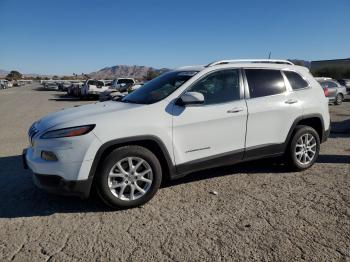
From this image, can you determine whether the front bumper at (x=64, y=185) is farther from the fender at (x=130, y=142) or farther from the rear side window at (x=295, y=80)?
the rear side window at (x=295, y=80)

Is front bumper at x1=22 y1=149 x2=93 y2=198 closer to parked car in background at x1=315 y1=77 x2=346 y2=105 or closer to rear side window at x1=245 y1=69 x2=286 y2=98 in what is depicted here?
rear side window at x1=245 y1=69 x2=286 y2=98

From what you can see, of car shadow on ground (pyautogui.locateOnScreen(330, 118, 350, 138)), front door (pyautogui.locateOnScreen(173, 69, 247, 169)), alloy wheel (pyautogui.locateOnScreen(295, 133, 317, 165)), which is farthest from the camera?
car shadow on ground (pyautogui.locateOnScreen(330, 118, 350, 138))

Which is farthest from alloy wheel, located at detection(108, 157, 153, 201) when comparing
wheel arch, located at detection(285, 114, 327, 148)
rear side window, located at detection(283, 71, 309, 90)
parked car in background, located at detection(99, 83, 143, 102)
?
rear side window, located at detection(283, 71, 309, 90)

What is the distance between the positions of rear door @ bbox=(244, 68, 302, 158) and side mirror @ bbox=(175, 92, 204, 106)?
92 centimetres

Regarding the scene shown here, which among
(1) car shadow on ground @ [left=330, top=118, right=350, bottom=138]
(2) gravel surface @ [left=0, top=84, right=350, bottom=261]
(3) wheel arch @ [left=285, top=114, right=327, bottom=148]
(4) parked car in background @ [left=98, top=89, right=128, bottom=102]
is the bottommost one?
(1) car shadow on ground @ [left=330, top=118, right=350, bottom=138]

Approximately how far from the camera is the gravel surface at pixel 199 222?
328cm

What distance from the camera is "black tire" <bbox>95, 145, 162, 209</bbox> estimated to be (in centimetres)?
405

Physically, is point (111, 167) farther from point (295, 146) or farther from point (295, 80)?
point (295, 80)

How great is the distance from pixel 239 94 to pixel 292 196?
61.6 inches

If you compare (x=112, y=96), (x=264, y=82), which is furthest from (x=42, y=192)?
(x=112, y=96)

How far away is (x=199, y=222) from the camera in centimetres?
388

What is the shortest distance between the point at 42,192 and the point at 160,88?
2223mm

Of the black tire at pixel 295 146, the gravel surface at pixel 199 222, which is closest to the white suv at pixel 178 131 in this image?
the black tire at pixel 295 146

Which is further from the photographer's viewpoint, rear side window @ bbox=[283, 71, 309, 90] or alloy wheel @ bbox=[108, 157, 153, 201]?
rear side window @ bbox=[283, 71, 309, 90]
